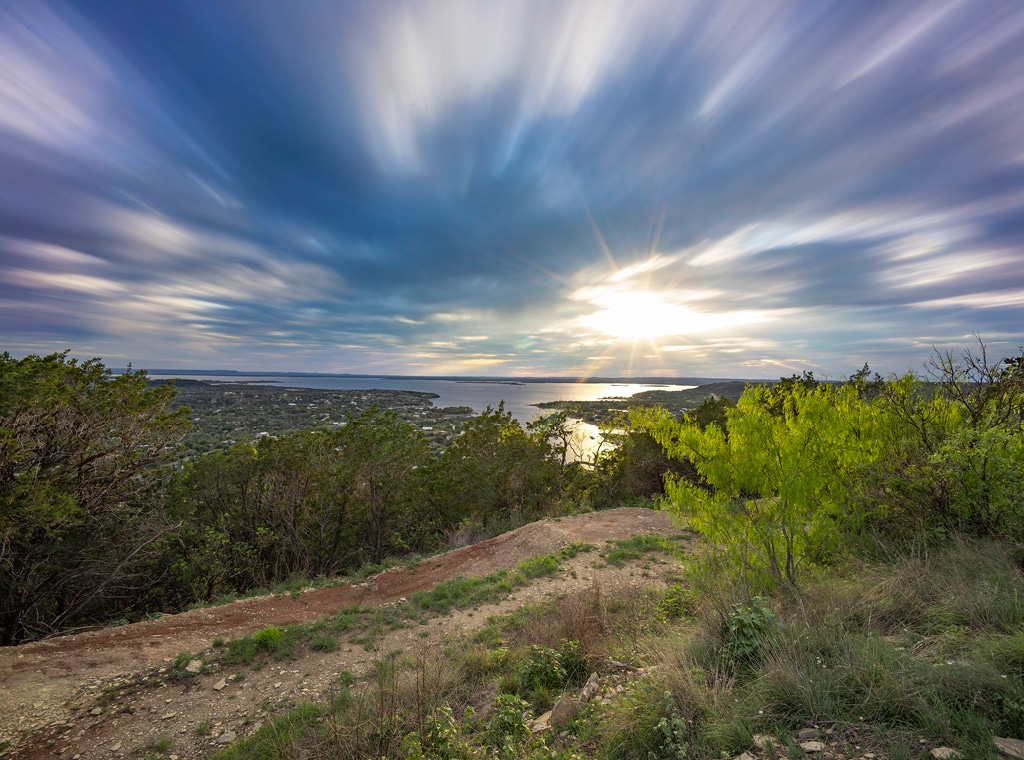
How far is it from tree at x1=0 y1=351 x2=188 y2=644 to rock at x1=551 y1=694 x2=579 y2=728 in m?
9.16

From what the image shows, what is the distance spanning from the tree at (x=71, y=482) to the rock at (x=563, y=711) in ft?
30.1

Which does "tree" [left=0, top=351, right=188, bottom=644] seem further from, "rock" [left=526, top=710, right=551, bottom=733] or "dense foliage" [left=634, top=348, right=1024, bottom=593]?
"dense foliage" [left=634, top=348, right=1024, bottom=593]

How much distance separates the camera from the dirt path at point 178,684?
4.85 meters

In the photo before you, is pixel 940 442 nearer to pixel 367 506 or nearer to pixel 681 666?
pixel 681 666

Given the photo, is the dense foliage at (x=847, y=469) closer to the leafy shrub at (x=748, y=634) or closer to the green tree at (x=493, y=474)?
the leafy shrub at (x=748, y=634)

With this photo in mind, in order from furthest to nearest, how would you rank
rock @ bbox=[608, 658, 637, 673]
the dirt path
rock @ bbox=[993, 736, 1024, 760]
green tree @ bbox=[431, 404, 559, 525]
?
green tree @ bbox=[431, 404, 559, 525] < the dirt path < rock @ bbox=[608, 658, 637, 673] < rock @ bbox=[993, 736, 1024, 760]

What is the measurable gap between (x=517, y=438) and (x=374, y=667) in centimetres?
1369

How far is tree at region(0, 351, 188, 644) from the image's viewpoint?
23.5 feet

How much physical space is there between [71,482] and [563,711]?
10.7m

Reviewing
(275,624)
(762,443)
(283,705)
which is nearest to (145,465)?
(275,624)

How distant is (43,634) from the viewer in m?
8.20

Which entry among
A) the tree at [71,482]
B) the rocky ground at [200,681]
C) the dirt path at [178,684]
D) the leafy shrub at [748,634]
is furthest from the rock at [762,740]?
the tree at [71,482]

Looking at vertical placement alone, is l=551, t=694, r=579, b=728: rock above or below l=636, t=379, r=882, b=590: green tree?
below

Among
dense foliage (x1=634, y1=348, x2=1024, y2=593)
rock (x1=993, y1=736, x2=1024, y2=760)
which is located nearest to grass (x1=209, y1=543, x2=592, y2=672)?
dense foliage (x1=634, y1=348, x2=1024, y2=593)
